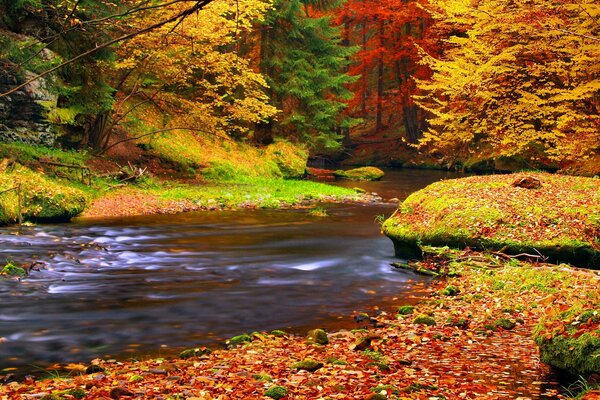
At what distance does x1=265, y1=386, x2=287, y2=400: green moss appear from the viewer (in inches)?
182

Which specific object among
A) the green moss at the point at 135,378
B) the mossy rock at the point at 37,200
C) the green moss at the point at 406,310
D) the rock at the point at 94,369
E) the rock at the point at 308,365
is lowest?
the green moss at the point at 406,310

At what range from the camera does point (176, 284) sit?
29.3ft

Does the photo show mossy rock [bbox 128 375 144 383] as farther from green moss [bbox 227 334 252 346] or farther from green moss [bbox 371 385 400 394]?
green moss [bbox 371 385 400 394]

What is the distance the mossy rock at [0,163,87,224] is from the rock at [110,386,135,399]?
9309mm

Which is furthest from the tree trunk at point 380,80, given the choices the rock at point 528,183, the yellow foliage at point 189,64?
the rock at point 528,183

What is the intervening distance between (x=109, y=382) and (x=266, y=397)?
1.43 m

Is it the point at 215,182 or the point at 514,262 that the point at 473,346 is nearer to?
the point at 514,262

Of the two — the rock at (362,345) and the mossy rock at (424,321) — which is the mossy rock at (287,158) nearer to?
the mossy rock at (424,321)

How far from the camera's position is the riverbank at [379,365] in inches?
187

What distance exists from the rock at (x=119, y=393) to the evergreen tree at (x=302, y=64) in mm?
21474

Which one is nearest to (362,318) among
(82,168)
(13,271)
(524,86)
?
(13,271)

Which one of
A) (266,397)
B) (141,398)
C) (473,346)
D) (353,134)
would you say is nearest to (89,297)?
(141,398)

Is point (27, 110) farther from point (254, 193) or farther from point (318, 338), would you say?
point (318, 338)

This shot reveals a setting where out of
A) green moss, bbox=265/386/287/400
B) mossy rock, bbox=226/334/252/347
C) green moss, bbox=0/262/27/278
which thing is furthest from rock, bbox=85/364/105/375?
green moss, bbox=0/262/27/278
